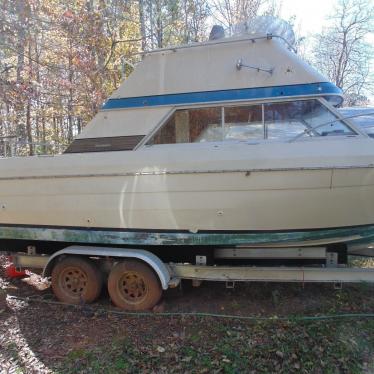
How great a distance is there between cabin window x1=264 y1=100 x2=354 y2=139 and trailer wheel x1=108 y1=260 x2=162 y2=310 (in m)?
1.96

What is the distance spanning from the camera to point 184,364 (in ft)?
10.5

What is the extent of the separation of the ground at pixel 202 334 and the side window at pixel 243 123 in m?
1.81

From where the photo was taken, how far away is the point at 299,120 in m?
3.88

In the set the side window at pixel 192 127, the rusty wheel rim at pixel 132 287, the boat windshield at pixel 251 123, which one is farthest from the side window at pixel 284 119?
the rusty wheel rim at pixel 132 287

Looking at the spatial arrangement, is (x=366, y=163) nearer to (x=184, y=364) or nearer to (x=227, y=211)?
(x=227, y=211)

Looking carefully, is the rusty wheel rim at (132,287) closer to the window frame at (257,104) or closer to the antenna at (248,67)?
the window frame at (257,104)

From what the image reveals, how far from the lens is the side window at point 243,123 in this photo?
396 centimetres

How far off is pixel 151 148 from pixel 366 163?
6.89 ft

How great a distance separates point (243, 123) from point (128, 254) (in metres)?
1.84

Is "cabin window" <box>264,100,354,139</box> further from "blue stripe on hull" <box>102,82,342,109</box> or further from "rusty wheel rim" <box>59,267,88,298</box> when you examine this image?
"rusty wheel rim" <box>59,267,88,298</box>

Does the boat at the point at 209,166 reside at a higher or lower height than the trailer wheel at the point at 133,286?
higher

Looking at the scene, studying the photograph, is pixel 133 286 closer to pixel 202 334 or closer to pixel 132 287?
pixel 132 287

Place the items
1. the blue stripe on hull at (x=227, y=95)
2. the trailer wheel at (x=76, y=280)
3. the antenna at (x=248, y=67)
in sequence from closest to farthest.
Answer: the blue stripe on hull at (x=227, y=95) < the antenna at (x=248, y=67) < the trailer wheel at (x=76, y=280)

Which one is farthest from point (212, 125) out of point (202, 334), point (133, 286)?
point (202, 334)
